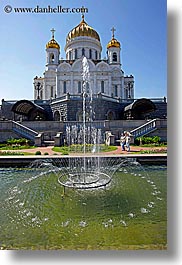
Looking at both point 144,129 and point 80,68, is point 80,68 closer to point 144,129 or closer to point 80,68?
point 80,68

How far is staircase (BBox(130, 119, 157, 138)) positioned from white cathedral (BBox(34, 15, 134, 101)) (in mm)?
14113

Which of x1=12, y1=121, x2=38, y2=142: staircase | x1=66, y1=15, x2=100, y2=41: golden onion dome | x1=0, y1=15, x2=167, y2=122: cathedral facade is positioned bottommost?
x1=12, y1=121, x2=38, y2=142: staircase

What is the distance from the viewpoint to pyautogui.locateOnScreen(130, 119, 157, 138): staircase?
1483 cm

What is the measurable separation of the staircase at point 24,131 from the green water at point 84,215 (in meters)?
7.86

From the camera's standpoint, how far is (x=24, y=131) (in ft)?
48.3

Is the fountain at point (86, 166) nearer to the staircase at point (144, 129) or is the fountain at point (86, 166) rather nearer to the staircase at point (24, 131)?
the staircase at point (24, 131)

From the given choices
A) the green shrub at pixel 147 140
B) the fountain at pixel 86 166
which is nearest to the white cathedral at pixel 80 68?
the fountain at pixel 86 166

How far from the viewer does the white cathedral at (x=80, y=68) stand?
99.2ft

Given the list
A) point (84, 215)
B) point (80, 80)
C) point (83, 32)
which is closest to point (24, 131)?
point (84, 215)

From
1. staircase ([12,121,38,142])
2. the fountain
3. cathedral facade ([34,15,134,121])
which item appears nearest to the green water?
the fountain

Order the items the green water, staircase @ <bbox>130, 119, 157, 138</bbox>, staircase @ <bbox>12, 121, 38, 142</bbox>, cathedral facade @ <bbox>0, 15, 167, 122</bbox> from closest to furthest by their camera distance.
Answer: the green water
staircase @ <bbox>12, 121, 38, 142</bbox>
staircase @ <bbox>130, 119, 157, 138</bbox>
cathedral facade @ <bbox>0, 15, 167, 122</bbox>

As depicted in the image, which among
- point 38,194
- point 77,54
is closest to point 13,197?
point 38,194

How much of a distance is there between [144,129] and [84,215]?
11497 mm

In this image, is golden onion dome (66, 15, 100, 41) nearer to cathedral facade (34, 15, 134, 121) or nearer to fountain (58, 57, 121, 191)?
cathedral facade (34, 15, 134, 121)
